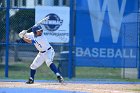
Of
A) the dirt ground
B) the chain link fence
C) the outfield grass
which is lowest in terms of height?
the dirt ground

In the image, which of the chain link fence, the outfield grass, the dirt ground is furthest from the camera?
the outfield grass

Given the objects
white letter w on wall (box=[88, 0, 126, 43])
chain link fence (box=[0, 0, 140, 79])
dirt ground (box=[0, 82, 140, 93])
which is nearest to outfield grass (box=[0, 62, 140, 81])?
chain link fence (box=[0, 0, 140, 79])

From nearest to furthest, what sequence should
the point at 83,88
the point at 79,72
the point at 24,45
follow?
the point at 83,88, the point at 24,45, the point at 79,72

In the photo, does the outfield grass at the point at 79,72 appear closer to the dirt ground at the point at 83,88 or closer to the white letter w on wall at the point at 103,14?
the white letter w on wall at the point at 103,14

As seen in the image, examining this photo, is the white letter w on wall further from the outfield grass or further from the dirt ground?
the dirt ground

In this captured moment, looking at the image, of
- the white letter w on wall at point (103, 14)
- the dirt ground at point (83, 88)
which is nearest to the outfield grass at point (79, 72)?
the white letter w on wall at point (103, 14)

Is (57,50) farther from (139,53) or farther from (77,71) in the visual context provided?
(139,53)

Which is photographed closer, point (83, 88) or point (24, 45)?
point (83, 88)

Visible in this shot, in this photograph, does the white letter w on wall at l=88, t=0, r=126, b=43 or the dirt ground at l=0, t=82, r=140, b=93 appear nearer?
the dirt ground at l=0, t=82, r=140, b=93

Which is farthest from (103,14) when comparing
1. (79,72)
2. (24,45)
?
(24,45)

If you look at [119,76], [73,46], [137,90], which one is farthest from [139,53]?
[137,90]

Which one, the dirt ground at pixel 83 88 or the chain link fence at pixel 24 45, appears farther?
the chain link fence at pixel 24 45

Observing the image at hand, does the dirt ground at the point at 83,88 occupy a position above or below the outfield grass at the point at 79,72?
below

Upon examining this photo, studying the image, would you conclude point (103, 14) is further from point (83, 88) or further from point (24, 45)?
point (83, 88)
